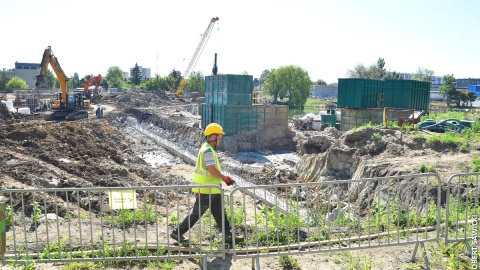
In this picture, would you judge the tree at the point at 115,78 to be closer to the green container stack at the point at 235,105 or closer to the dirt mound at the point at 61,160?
the green container stack at the point at 235,105

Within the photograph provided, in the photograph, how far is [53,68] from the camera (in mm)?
29312

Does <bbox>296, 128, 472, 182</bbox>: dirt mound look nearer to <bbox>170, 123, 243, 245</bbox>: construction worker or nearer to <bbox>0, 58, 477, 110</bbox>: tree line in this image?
<bbox>170, 123, 243, 245</bbox>: construction worker

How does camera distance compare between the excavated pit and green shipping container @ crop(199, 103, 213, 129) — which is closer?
the excavated pit

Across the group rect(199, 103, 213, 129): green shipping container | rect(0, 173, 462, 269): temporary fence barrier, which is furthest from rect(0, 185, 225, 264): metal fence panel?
rect(199, 103, 213, 129): green shipping container

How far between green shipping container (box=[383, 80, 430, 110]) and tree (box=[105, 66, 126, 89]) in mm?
83872

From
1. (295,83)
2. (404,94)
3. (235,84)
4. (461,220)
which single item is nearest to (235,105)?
(235,84)

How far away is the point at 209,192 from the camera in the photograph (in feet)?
17.5

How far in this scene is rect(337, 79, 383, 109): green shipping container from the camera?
22688 mm

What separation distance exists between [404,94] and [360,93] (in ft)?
8.15

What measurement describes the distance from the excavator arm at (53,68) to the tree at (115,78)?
70.1m

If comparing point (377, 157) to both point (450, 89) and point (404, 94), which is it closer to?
point (404, 94)

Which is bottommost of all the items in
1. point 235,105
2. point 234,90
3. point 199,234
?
point 199,234

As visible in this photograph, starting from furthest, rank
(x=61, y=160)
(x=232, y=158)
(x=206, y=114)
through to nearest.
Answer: (x=206, y=114) < (x=232, y=158) < (x=61, y=160)

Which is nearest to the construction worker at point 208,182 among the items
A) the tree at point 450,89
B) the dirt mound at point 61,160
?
the dirt mound at point 61,160
